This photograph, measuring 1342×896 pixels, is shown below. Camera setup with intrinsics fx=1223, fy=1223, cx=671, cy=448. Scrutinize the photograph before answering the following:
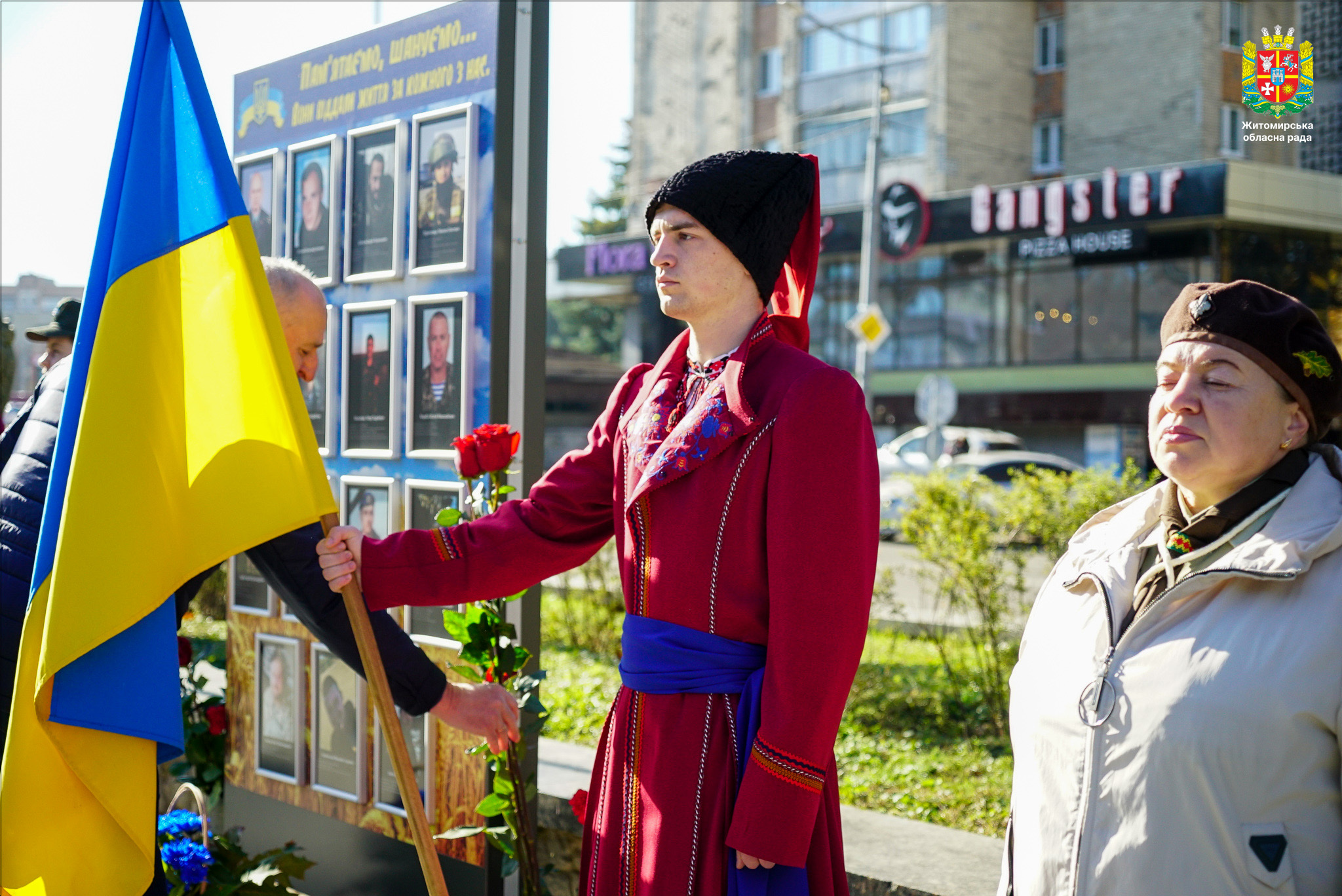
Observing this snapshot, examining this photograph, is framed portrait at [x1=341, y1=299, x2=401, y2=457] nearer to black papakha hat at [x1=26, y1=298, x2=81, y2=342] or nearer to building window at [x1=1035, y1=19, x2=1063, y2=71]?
black papakha hat at [x1=26, y1=298, x2=81, y2=342]

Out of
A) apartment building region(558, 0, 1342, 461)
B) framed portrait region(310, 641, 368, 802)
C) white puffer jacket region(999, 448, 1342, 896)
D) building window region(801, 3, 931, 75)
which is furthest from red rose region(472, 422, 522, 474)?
building window region(801, 3, 931, 75)

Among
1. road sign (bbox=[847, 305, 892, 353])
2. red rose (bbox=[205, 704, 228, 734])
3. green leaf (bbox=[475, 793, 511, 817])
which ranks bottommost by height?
red rose (bbox=[205, 704, 228, 734])

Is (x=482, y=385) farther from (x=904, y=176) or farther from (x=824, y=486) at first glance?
(x=904, y=176)

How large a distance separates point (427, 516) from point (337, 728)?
84 cm

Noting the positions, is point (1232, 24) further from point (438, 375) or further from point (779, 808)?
point (779, 808)

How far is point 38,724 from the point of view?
2.23 metres

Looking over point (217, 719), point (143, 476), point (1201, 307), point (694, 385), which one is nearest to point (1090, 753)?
point (1201, 307)

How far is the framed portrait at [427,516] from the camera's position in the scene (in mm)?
3645

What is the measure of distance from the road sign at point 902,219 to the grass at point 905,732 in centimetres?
2114

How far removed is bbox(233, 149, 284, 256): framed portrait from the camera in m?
4.28

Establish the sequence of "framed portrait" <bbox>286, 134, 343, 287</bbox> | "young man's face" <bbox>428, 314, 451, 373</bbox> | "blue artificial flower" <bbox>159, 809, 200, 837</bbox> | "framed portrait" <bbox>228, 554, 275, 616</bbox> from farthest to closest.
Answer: "framed portrait" <bbox>228, 554, 275, 616</bbox> → "framed portrait" <bbox>286, 134, 343, 287</bbox> → "young man's face" <bbox>428, 314, 451, 373</bbox> → "blue artificial flower" <bbox>159, 809, 200, 837</bbox>

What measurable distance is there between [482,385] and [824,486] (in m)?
1.58

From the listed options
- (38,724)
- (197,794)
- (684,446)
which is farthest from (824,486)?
(197,794)

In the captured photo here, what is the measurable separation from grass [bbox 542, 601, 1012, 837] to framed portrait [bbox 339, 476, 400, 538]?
1.03 meters
